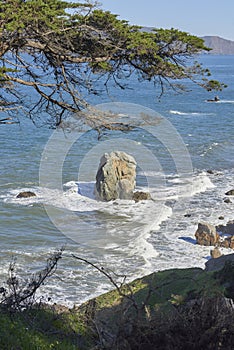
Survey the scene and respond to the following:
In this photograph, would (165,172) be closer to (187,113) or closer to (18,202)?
(18,202)

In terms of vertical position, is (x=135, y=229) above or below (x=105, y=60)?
below

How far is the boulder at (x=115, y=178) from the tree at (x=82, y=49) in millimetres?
17500

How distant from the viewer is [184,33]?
8242mm

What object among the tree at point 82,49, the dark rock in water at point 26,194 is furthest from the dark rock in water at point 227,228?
the tree at point 82,49

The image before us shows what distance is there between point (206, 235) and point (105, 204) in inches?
275

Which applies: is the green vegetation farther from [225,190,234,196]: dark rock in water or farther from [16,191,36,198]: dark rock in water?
[225,190,234,196]: dark rock in water

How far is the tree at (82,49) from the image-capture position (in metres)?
7.71

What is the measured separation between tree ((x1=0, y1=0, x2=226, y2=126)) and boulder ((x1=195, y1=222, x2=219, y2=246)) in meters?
11.6

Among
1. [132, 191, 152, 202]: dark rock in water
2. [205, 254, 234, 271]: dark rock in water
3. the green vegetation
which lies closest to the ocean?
[132, 191, 152, 202]: dark rock in water

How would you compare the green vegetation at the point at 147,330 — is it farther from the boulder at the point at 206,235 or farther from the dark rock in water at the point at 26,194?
the dark rock in water at the point at 26,194

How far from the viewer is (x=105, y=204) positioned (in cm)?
2592

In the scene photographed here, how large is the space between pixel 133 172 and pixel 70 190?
3.23 metres

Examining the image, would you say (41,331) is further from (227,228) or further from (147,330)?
(227,228)

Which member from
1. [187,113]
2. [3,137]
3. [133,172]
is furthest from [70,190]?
[187,113]
